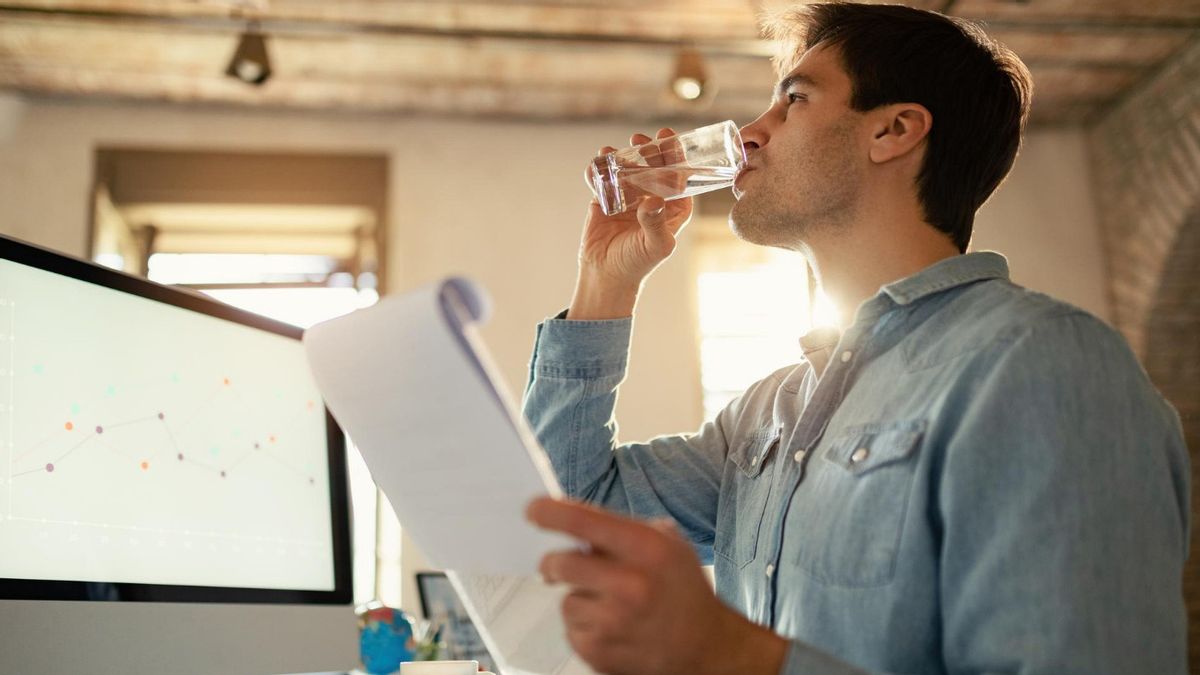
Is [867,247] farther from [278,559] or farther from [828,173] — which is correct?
[278,559]

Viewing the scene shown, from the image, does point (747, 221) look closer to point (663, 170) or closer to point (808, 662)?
point (663, 170)

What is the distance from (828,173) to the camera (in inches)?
52.9

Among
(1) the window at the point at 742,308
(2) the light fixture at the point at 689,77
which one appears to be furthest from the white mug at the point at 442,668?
(1) the window at the point at 742,308

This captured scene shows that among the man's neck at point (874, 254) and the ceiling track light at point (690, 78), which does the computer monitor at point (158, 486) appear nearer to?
the man's neck at point (874, 254)

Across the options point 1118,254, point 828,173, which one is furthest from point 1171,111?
point 828,173

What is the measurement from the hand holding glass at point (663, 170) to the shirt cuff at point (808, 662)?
0.84 m

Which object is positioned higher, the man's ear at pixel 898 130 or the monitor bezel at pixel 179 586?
the man's ear at pixel 898 130

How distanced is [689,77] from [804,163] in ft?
7.53

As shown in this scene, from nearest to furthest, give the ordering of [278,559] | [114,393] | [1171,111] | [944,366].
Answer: [944,366] → [114,393] → [278,559] → [1171,111]

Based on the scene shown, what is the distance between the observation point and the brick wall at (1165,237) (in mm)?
3773

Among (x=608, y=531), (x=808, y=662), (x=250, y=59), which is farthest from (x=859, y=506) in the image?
(x=250, y=59)

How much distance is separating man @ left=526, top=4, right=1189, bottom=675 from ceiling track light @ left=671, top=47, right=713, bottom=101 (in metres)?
1.95

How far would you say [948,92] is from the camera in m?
1.38

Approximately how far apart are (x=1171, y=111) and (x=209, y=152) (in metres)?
3.62
